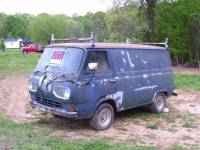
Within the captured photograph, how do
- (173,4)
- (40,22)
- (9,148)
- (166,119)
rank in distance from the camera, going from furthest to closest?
(40,22), (173,4), (166,119), (9,148)

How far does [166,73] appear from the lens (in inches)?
421

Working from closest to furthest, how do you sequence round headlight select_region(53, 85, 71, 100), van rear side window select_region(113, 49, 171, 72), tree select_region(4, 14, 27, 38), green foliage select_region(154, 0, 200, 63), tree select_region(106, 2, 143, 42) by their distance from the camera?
round headlight select_region(53, 85, 71, 100)
van rear side window select_region(113, 49, 171, 72)
green foliage select_region(154, 0, 200, 63)
tree select_region(106, 2, 143, 42)
tree select_region(4, 14, 27, 38)

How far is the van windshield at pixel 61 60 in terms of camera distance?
26.3ft

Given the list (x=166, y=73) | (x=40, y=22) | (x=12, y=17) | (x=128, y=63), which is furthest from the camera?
(x=12, y=17)

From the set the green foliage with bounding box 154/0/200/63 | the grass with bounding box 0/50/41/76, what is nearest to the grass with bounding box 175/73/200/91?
the green foliage with bounding box 154/0/200/63

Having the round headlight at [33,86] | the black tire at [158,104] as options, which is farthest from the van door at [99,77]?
the black tire at [158,104]

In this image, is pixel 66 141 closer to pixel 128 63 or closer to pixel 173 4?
pixel 128 63

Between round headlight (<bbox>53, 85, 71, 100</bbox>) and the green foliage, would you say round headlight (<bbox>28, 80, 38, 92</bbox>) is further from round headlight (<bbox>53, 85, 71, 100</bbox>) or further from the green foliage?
the green foliage

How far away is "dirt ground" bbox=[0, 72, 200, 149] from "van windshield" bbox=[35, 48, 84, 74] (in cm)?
133

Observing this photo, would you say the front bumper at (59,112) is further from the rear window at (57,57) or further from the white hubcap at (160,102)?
the white hubcap at (160,102)

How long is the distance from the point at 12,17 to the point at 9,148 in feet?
382

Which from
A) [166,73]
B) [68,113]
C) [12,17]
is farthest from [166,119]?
[12,17]

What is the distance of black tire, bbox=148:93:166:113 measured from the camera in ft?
34.2

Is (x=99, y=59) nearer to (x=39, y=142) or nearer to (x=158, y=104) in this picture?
(x=39, y=142)
